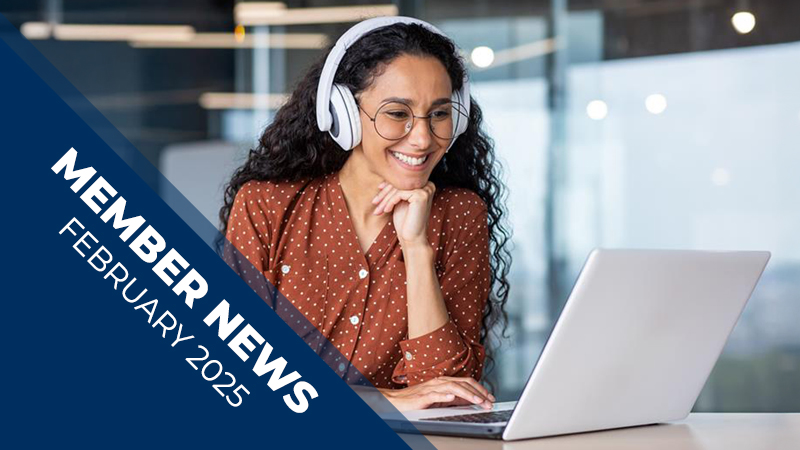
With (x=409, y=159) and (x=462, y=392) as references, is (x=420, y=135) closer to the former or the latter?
(x=409, y=159)

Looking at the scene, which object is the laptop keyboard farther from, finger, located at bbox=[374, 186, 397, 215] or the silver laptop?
finger, located at bbox=[374, 186, 397, 215]

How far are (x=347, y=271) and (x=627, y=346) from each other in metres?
0.83

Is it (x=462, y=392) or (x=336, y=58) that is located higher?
(x=336, y=58)

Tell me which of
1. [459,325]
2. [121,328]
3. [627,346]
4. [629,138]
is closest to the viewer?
[121,328]

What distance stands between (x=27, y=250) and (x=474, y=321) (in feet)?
3.43

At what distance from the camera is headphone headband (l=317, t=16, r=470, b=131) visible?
80.2 inches

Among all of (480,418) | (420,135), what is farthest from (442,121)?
(480,418)

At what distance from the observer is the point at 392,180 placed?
6.66 feet

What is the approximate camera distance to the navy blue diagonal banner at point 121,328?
3.71 ft

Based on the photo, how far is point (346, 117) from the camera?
2021mm

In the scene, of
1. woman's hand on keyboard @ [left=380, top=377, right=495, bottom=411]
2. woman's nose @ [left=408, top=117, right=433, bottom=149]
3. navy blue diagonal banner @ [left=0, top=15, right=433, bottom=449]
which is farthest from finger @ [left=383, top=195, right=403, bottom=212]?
navy blue diagonal banner @ [left=0, top=15, right=433, bottom=449]

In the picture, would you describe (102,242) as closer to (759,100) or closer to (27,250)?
(27,250)

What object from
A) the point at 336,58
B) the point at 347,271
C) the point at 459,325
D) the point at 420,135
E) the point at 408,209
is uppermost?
the point at 336,58

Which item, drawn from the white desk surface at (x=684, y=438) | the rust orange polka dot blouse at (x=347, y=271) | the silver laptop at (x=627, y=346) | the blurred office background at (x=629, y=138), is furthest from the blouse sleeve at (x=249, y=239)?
the blurred office background at (x=629, y=138)
